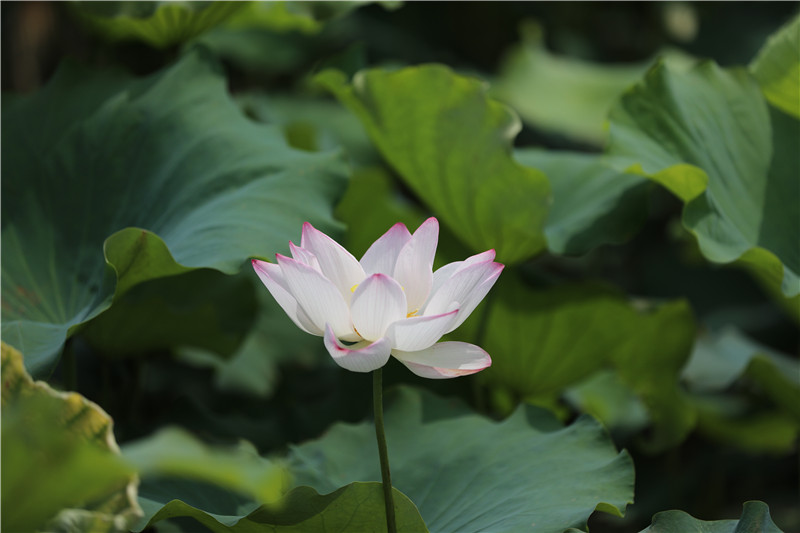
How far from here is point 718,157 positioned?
1.08m

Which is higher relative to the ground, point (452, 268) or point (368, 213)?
point (452, 268)

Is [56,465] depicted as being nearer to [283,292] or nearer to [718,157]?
[283,292]

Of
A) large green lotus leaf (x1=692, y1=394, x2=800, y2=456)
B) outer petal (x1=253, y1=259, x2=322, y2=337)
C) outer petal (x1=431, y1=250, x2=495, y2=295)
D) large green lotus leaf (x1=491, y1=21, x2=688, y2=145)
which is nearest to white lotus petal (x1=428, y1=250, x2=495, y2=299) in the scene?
outer petal (x1=431, y1=250, x2=495, y2=295)

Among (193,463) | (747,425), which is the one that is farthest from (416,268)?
(747,425)

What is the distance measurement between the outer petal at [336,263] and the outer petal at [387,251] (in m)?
0.02

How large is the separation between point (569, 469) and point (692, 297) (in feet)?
6.27

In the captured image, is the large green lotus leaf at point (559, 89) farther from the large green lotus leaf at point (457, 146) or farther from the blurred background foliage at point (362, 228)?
the large green lotus leaf at point (457, 146)

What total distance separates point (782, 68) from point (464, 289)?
0.76 meters

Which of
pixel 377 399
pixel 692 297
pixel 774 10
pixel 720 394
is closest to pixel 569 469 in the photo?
pixel 377 399

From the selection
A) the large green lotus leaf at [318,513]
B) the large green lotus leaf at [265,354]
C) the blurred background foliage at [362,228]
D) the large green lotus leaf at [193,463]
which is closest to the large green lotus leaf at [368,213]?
the blurred background foliage at [362,228]

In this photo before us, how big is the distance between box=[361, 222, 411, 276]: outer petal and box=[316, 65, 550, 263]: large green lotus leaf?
0.44 metres

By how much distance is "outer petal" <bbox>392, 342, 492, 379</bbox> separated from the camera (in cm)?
61

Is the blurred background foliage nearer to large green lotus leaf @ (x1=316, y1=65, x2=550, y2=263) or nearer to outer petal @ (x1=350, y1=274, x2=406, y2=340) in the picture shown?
large green lotus leaf @ (x1=316, y1=65, x2=550, y2=263)

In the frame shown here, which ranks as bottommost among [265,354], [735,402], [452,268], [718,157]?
[735,402]
